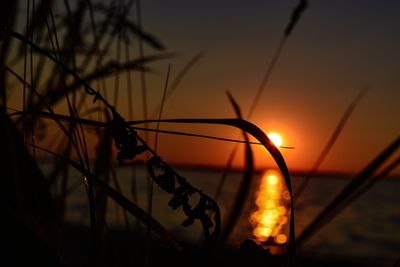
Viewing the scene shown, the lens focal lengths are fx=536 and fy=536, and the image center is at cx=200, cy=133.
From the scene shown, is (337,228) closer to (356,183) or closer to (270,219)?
(270,219)

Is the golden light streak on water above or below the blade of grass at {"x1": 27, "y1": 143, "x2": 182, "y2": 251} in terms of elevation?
above

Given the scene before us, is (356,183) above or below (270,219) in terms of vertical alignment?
below

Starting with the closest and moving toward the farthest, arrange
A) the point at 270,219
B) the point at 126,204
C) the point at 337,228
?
the point at 126,204
the point at 337,228
the point at 270,219

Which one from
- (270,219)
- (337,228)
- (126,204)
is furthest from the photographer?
(270,219)

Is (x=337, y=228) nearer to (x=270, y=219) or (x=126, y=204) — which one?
(x=270, y=219)

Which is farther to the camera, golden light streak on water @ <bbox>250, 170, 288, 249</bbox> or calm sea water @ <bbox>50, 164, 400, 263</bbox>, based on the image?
calm sea water @ <bbox>50, 164, 400, 263</bbox>

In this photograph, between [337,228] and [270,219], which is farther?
[270,219]

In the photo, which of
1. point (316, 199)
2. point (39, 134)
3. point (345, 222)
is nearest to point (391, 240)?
point (345, 222)

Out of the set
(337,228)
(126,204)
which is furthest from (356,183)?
(337,228)

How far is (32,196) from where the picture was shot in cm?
78

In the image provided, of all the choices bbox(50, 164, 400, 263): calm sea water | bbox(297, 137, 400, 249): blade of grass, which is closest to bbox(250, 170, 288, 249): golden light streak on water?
bbox(297, 137, 400, 249): blade of grass

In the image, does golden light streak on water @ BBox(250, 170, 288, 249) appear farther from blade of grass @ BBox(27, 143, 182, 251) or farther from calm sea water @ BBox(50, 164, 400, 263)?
calm sea water @ BBox(50, 164, 400, 263)

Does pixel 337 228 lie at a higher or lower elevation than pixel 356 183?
higher

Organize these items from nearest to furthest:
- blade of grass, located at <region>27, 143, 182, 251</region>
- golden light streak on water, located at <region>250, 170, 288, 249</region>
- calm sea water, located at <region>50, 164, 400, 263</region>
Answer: blade of grass, located at <region>27, 143, 182, 251</region> < golden light streak on water, located at <region>250, 170, 288, 249</region> < calm sea water, located at <region>50, 164, 400, 263</region>
